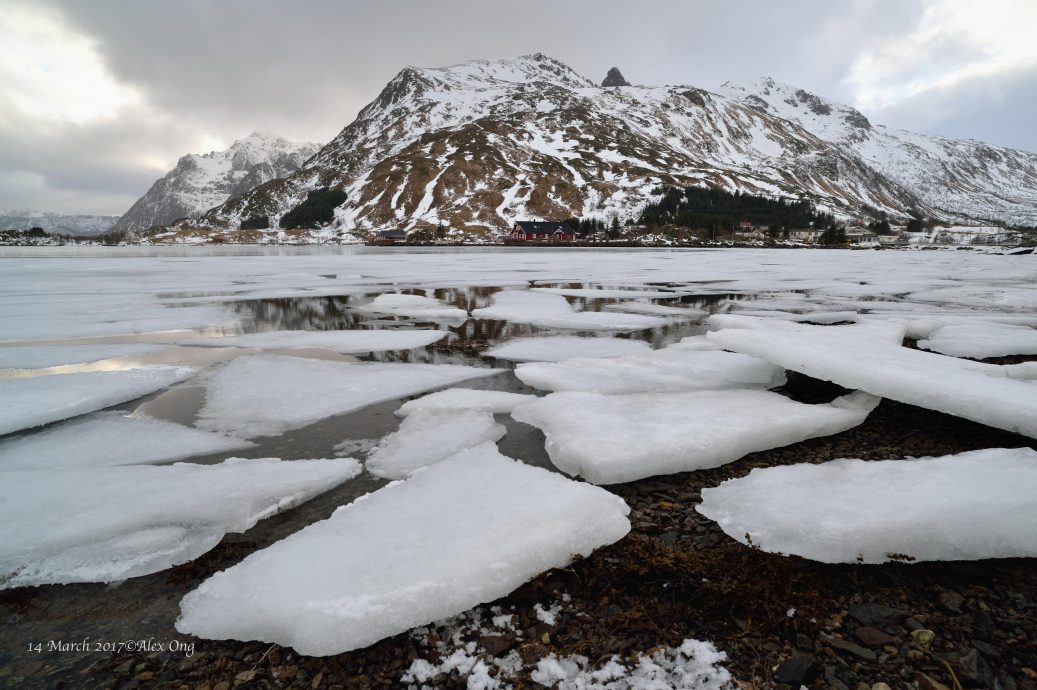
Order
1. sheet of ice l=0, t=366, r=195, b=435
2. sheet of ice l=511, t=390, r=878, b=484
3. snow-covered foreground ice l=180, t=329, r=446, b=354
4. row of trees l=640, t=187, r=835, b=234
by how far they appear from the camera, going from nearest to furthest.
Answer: sheet of ice l=511, t=390, r=878, b=484 → sheet of ice l=0, t=366, r=195, b=435 → snow-covered foreground ice l=180, t=329, r=446, b=354 → row of trees l=640, t=187, r=835, b=234

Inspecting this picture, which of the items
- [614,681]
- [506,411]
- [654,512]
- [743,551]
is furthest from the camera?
[506,411]

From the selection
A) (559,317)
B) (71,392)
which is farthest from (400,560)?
(559,317)

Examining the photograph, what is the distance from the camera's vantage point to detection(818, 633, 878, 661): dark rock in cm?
287

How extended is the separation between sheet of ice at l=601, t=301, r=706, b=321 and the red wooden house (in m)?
117

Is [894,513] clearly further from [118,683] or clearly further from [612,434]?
[118,683]

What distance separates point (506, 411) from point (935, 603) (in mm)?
4595

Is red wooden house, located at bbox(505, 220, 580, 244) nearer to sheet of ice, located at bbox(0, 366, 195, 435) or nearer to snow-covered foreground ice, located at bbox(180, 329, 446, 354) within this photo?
snow-covered foreground ice, located at bbox(180, 329, 446, 354)

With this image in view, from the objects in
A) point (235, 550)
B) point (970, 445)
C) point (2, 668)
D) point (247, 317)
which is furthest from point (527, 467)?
point (247, 317)

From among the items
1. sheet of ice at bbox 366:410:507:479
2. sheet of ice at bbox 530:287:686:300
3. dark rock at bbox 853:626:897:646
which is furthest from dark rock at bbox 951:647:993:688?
sheet of ice at bbox 530:287:686:300

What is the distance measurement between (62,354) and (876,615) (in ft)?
42.1

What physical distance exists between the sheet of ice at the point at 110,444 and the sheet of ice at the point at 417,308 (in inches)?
334

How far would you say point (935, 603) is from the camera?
328 centimetres

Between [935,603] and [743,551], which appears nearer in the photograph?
[935,603]

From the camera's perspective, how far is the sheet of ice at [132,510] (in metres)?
3.68
